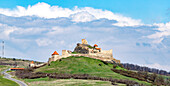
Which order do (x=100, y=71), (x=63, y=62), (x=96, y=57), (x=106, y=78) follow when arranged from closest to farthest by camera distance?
(x=106, y=78) < (x=100, y=71) < (x=63, y=62) < (x=96, y=57)

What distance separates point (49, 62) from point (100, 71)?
113 feet

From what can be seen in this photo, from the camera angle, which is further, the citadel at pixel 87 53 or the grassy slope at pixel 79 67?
the citadel at pixel 87 53

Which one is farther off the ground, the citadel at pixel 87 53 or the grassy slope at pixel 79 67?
the citadel at pixel 87 53

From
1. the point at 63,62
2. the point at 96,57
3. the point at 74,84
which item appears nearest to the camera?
the point at 74,84

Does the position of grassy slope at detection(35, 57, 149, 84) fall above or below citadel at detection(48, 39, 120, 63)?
below

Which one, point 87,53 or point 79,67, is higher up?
point 87,53

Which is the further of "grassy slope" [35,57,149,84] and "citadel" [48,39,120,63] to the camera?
"citadel" [48,39,120,63]

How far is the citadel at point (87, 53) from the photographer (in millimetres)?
140375

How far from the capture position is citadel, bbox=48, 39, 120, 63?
140375mm

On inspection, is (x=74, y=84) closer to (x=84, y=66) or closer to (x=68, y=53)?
(x=84, y=66)

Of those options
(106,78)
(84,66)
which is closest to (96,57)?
(84,66)

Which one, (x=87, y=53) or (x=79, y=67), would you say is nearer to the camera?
(x=79, y=67)

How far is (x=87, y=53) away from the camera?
149m

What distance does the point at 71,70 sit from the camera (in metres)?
119
